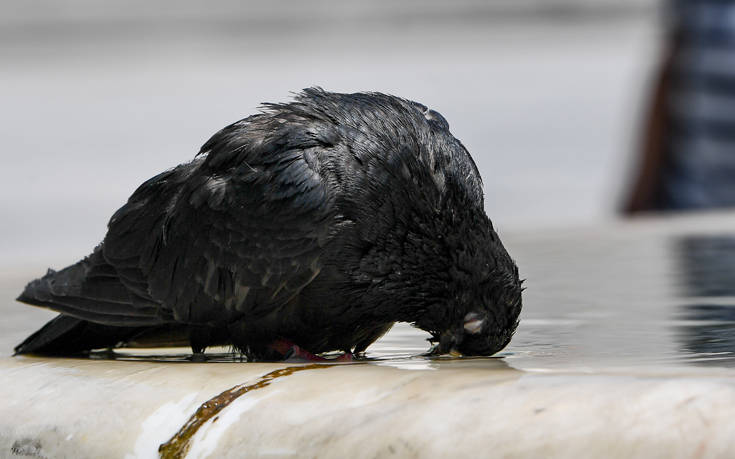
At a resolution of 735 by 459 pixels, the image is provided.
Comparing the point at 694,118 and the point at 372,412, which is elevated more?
the point at 694,118

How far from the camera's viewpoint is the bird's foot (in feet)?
10.6

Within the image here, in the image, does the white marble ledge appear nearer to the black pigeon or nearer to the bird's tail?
the black pigeon

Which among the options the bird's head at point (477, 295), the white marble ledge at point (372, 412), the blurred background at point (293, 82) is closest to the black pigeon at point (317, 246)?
the bird's head at point (477, 295)

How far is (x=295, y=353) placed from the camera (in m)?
3.27

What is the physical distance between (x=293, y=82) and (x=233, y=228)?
15108mm

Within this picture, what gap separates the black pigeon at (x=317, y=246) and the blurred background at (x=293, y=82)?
992 cm

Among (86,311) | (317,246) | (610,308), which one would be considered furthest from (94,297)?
(610,308)

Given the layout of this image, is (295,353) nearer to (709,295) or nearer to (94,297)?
(94,297)

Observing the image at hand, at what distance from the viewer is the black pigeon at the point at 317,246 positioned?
314cm

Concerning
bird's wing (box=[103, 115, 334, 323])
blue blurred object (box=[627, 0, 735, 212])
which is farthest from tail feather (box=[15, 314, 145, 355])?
blue blurred object (box=[627, 0, 735, 212])

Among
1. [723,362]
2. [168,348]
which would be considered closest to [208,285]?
[168,348]

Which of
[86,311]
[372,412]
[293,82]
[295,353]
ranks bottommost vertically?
[372,412]

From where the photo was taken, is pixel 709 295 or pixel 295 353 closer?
pixel 295 353

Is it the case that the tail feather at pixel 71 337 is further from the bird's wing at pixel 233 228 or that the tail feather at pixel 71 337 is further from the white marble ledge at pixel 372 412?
the white marble ledge at pixel 372 412
